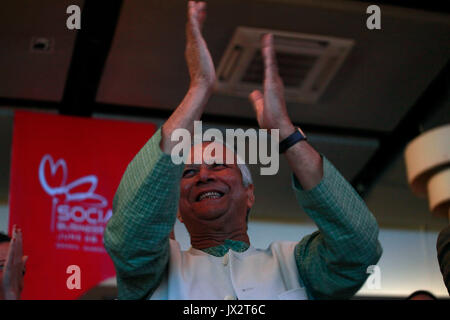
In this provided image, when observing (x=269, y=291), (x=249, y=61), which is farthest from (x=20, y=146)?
(x=269, y=291)

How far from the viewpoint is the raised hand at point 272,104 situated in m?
1.52

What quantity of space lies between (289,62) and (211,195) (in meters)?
2.01

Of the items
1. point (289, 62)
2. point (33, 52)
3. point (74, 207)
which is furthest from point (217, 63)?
point (74, 207)

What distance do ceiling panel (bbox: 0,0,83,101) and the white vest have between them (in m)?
1.67

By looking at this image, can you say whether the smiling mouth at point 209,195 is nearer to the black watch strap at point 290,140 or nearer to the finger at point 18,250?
the black watch strap at point 290,140

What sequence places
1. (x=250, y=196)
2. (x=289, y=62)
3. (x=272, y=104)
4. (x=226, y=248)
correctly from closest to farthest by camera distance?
1. (x=272, y=104)
2. (x=226, y=248)
3. (x=250, y=196)
4. (x=289, y=62)

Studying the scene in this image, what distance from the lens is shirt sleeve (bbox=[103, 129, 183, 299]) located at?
1.42m

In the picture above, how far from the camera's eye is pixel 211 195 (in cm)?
174

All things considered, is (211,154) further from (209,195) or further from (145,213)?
(145,213)

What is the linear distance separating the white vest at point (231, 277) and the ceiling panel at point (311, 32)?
5.53ft

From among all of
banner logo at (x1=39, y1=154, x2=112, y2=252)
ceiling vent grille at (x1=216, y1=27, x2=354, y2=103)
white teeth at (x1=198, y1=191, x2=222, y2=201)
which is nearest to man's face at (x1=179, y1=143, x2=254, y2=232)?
white teeth at (x1=198, y1=191, x2=222, y2=201)

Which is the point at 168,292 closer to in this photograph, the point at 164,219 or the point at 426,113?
the point at 164,219

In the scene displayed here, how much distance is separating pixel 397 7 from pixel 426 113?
786mm

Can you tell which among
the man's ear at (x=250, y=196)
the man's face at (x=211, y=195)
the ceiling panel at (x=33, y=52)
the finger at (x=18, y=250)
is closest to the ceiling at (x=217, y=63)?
the ceiling panel at (x=33, y=52)
